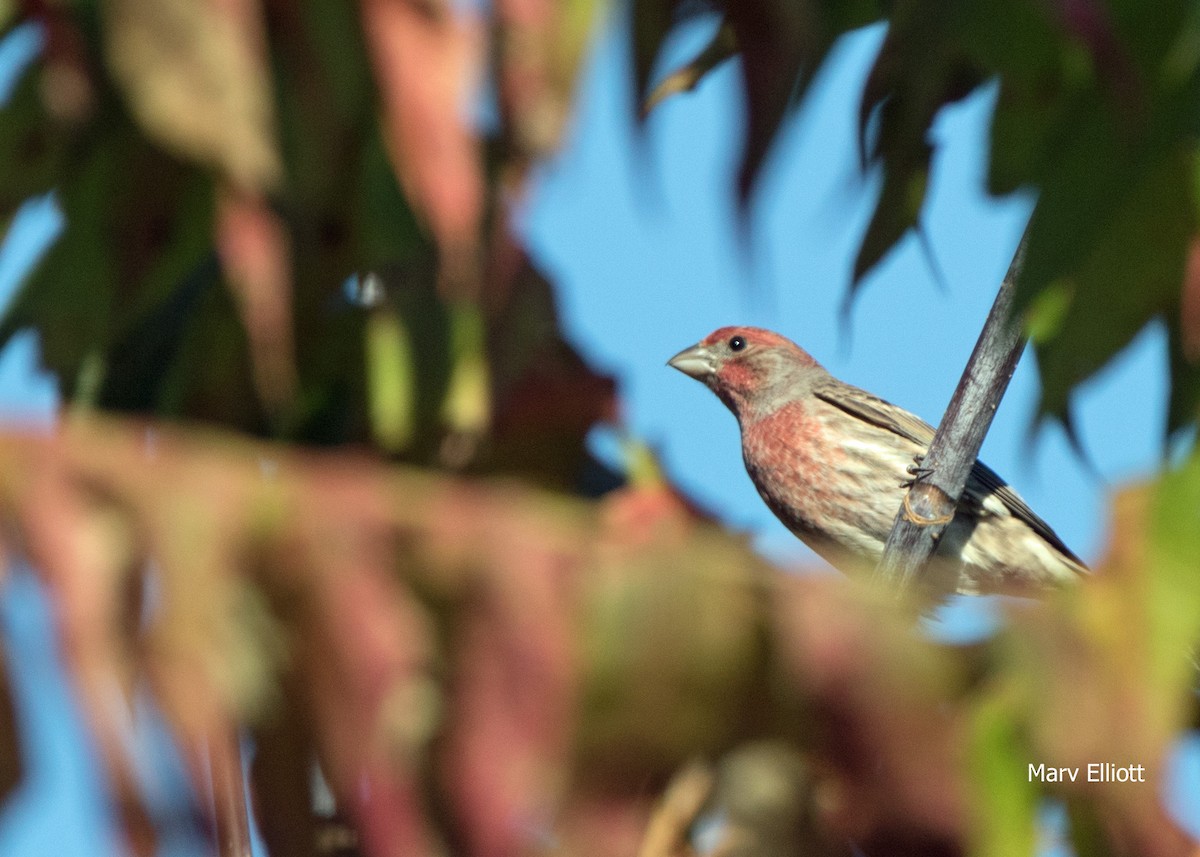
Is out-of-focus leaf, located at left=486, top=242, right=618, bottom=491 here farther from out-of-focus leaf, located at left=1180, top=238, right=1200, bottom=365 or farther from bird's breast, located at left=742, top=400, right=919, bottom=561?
bird's breast, located at left=742, top=400, right=919, bottom=561

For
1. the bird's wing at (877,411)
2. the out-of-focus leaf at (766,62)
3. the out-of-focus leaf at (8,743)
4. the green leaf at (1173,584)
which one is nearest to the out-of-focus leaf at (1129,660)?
the green leaf at (1173,584)

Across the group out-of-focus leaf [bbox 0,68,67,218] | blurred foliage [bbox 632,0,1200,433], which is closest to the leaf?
blurred foliage [bbox 632,0,1200,433]

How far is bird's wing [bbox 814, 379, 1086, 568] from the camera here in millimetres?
8180

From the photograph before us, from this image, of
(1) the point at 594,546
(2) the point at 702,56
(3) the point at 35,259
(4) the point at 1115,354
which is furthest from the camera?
(2) the point at 702,56

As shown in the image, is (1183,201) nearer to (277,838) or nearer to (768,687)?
(768,687)

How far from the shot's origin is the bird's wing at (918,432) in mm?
8180

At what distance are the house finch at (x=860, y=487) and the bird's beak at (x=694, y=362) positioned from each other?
0.28 m

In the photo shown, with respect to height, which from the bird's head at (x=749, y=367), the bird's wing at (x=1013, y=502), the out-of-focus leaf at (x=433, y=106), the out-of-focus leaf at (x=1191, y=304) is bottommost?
the bird's wing at (x=1013, y=502)

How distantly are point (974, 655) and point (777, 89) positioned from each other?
932 mm

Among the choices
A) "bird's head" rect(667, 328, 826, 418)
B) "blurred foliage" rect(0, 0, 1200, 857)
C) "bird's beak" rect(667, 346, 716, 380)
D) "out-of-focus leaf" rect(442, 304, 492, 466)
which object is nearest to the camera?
"blurred foliage" rect(0, 0, 1200, 857)

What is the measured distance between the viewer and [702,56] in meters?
3.91

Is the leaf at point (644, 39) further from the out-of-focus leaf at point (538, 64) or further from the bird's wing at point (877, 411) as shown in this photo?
the bird's wing at point (877, 411)

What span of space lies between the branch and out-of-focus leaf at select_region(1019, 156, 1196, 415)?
102 centimetres

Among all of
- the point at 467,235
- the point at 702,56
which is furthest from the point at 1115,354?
the point at 702,56
